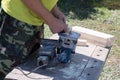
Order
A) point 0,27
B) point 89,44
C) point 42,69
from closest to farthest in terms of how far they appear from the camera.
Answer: point 42,69, point 0,27, point 89,44

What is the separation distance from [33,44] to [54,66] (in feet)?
0.98

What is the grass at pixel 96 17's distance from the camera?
19.8 feet

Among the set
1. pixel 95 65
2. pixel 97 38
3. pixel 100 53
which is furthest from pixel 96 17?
pixel 95 65

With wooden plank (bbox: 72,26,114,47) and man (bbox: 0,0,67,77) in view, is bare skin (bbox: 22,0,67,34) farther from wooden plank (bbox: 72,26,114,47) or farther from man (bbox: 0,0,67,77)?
wooden plank (bbox: 72,26,114,47)

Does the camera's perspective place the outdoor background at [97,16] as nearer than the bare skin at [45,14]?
No


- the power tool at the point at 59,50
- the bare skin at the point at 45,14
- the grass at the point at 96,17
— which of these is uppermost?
the bare skin at the point at 45,14

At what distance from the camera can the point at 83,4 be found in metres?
8.08

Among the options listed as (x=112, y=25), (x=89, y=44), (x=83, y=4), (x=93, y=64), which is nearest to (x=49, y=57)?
(x=93, y=64)

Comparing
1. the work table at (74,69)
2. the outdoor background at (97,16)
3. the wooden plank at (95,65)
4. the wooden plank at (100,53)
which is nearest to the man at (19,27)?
the work table at (74,69)

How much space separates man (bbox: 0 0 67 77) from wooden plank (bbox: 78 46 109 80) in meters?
0.38

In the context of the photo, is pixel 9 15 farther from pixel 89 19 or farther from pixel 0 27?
pixel 89 19

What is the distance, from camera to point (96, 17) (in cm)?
727

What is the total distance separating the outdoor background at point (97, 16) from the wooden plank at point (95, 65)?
200 centimetres

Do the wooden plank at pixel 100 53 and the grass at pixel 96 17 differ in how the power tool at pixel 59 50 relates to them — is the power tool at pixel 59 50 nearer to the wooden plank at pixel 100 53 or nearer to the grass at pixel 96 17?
the wooden plank at pixel 100 53
